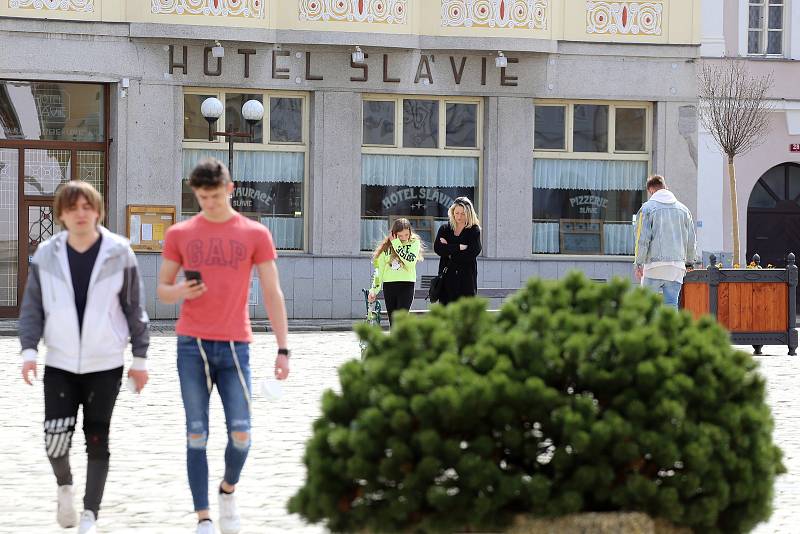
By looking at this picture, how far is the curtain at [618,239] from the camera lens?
1126 inches

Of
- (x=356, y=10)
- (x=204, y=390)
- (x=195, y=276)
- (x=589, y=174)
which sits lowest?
(x=204, y=390)

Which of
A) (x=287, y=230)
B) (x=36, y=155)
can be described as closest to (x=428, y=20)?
(x=287, y=230)

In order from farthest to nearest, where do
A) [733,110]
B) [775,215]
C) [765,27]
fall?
[775,215] → [765,27] → [733,110]

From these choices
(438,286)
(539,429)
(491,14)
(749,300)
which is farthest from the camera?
(491,14)

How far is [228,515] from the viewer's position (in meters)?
7.12

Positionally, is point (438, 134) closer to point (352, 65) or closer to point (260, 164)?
point (352, 65)

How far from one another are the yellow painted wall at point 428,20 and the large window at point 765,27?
3513mm

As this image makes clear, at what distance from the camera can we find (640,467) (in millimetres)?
4902

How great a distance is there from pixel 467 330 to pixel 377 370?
14.1 inches

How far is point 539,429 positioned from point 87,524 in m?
2.76

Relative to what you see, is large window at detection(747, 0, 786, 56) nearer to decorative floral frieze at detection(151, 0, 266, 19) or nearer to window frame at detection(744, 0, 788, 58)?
window frame at detection(744, 0, 788, 58)

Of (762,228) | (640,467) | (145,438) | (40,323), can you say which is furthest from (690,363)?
(762,228)

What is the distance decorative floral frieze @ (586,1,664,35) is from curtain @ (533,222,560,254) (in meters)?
3.46

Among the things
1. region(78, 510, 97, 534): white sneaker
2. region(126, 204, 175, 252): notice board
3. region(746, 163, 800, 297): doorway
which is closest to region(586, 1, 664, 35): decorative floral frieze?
region(746, 163, 800, 297): doorway
